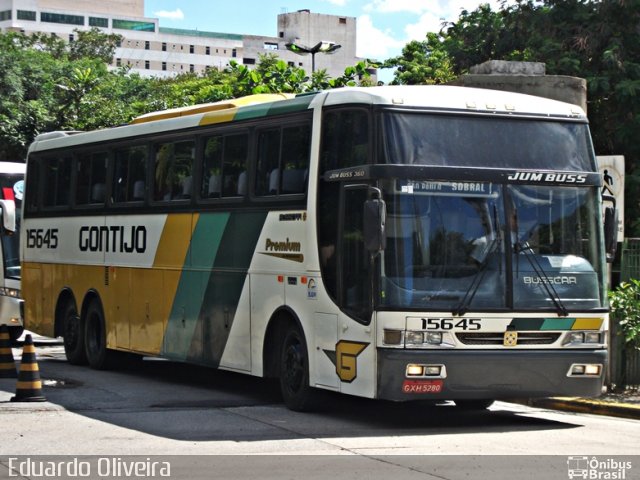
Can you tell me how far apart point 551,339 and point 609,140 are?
1230 cm

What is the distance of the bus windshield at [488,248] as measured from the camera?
12383 millimetres

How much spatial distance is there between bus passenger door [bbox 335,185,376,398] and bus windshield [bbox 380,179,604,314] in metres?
0.32

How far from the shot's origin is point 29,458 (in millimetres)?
10609

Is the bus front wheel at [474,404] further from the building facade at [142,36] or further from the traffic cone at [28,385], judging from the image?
the building facade at [142,36]

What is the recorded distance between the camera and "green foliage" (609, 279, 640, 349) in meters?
16.4

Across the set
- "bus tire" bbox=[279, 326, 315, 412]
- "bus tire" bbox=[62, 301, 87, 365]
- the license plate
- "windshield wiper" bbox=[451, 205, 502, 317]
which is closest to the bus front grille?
"windshield wiper" bbox=[451, 205, 502, 317]

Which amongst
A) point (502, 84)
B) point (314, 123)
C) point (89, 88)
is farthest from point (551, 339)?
point (89, 88)

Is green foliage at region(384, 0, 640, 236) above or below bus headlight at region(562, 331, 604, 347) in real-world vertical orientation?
above

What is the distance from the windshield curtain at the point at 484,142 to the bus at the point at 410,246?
0.05 feet

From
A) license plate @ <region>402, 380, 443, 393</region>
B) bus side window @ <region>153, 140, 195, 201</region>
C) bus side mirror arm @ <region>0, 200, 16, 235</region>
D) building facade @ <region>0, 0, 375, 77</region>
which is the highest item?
building facade @ <region>0, 0, 375, 77</region>

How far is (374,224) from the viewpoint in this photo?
1209 centimetres

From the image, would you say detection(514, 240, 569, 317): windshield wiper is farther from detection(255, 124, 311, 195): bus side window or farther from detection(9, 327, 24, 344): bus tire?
detection(9, 327, 24, 344): bus tire

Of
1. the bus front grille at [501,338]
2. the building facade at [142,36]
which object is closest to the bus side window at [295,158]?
the bus front grille at [501,338]

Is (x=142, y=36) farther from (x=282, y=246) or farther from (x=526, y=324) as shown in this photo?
(x=526, y=324)
